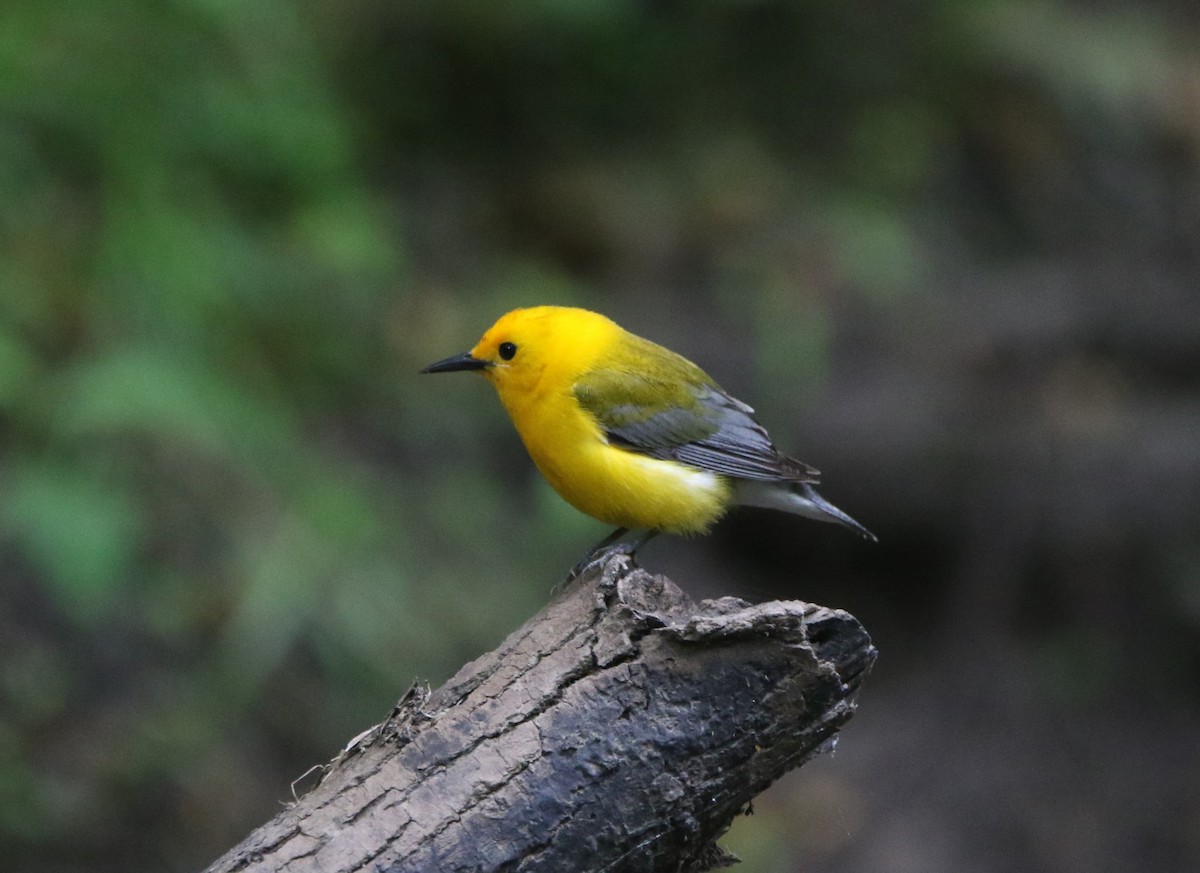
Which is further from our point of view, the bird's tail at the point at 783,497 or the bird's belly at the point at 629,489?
the bird's tail at the point at 783,497

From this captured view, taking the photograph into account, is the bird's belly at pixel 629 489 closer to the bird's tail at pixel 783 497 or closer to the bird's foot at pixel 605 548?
the bird's foot at pixel 605 548

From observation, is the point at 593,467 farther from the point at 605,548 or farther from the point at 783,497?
the point at 783,497

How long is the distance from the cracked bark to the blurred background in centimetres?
308

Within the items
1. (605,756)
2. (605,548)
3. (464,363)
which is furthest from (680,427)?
(605,756)

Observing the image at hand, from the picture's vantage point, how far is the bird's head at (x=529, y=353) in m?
4.73

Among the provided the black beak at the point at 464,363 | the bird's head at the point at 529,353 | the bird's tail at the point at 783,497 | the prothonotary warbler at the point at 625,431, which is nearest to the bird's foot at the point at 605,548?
the prothonotary warbler at the point at 625,431

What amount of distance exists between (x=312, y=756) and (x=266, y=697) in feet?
1.07

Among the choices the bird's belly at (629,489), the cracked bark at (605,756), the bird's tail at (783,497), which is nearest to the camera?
the cracked bark at (605,756)

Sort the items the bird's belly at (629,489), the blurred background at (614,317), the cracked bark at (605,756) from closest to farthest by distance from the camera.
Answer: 1. the cracked bark at (605,756)
2. the bird's belly at (629,489)
3. the blurred background at (614,317)

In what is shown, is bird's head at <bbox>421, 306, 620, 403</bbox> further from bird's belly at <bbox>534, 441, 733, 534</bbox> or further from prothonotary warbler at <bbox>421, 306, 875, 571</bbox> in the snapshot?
bird's belly at <bbox>534, 441, 733, 534</bbox>

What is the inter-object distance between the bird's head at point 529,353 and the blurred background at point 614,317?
1624 millimetres

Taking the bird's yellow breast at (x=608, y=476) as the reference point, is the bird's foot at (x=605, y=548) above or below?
below

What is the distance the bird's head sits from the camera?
4.73 meters

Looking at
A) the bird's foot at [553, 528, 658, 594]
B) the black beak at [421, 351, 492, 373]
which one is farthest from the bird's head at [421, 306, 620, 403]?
the bird's foot at [553, 528, 658, 594]
